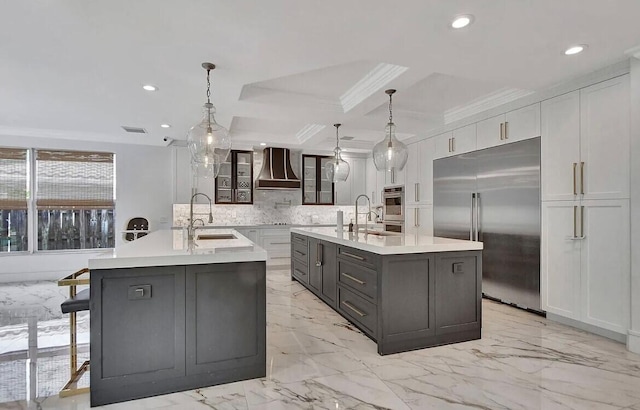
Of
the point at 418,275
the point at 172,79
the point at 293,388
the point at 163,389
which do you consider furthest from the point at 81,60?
the point at 418,275

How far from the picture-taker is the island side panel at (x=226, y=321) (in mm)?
2176

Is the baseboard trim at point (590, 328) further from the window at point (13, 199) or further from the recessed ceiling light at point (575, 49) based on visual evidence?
the window at point (13, 199)

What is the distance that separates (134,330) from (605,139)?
158 inches

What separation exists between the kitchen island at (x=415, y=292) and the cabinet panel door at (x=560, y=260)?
107 centimetres

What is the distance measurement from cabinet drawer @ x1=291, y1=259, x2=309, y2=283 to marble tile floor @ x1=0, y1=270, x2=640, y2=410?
1417 mm

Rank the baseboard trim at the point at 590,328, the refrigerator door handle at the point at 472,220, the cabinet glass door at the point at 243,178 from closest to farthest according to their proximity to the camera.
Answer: the baseboard trim at the point at 590,328, the refrigerator door handle at the point at 472,220, the cabinet glass door at the point at 243,178

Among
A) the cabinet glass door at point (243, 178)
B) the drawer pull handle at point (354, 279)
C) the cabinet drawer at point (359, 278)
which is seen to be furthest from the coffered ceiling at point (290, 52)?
the cabinet glass door at point (243, 178)

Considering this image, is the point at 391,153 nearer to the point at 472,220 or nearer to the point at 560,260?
the point at 472,220

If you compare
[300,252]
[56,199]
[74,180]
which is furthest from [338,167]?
[56,199]

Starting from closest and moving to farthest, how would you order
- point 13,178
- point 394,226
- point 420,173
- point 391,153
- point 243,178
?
point 391,153 → point 420,173 → point 13,178 → point 394,226 → point 243,178

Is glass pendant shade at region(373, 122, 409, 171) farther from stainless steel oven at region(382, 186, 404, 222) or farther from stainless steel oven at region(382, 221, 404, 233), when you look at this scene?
stainless steel oven at region(382, 221, 404, 233)

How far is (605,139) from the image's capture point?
299cm

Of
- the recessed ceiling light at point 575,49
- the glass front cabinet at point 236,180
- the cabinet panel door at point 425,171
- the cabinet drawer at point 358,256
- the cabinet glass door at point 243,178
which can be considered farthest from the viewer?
the cabinet glass door at point 243,178

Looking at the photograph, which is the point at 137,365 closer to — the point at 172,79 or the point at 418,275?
the point at 418,275
